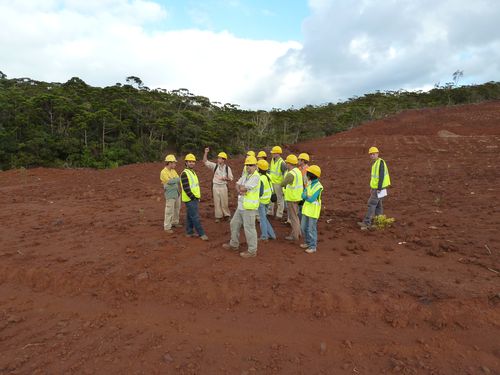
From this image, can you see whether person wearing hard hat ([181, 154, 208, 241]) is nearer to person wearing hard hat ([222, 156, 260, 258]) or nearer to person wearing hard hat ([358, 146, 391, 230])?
person wearing hard hat ([222, 156, 260, 258])

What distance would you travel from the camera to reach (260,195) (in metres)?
6.05

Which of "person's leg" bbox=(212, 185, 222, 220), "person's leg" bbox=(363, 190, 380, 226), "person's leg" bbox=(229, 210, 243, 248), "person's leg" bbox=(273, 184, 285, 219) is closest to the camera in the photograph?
"person's leg" bbox=(229, 210, 243, 248)

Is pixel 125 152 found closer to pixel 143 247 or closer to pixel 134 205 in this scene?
pixel 134 205

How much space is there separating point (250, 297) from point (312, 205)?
2028 mm

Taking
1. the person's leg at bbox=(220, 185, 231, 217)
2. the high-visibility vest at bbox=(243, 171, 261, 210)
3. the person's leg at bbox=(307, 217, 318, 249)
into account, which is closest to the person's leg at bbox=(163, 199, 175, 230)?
the person's leg at bbox=(220, 185, 231, 217)

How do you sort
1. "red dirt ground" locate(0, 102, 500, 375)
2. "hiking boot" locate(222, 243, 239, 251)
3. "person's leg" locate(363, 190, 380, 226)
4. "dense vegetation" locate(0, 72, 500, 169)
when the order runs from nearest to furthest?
"red dirt ground" locate(0, 102, 500, 375)
"hiking boot" locate(222, 243, 239, 251)
"person's leg" locate(363, 190, 380, 226)
"dense vegetation" locate(0, 72, 500, 169)

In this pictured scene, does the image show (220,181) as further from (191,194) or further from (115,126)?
(115,126)

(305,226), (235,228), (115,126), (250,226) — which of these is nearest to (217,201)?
(235,228)

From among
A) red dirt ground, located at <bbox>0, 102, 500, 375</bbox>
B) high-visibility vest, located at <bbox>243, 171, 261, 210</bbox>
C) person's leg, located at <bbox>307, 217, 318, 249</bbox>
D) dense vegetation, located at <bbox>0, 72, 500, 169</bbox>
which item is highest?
dense vegetation, located at <bbox>0, 72, 500, 169</bbox>

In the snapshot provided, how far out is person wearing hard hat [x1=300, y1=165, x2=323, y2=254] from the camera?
19.0ft

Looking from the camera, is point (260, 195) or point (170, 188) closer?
point (260, 195)

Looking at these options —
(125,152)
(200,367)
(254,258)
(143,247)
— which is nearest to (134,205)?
(143,247)

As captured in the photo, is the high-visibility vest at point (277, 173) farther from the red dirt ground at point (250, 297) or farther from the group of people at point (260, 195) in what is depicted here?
the red dirt ground at point (250, 297)

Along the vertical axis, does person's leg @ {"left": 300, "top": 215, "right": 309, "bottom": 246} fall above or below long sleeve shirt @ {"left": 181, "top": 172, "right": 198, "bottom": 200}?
below
